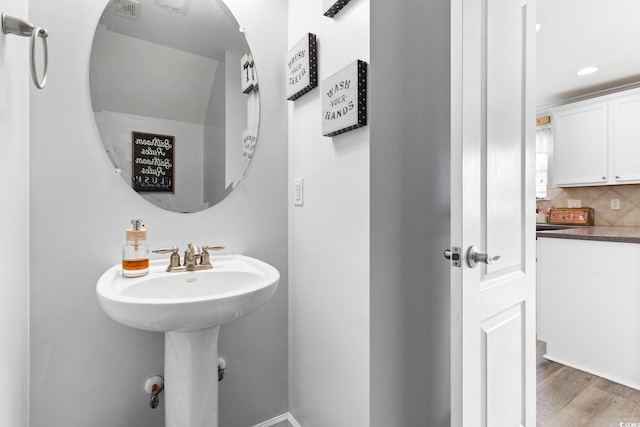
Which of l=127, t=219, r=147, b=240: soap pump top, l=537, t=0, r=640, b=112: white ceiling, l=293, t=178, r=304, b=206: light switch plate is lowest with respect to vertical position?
l=127, t=219, r=147, b=240: soap pump top

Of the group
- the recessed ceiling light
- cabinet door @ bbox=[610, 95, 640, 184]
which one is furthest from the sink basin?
cabinet door @ bbox=[610, 95, 640, 184]

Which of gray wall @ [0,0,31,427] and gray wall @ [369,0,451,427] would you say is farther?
gray wall @ [369,0,451,427]

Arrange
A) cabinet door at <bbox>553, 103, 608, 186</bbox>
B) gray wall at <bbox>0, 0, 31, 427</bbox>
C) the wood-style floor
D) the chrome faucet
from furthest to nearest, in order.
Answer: cabinet door at <bbox>553, 103, 608, 186</bbox> → the wood-style floor → the chrome faucet → gray wall at <bbox>0, 0, 31, 427</bbox>

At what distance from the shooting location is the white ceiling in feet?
6.45

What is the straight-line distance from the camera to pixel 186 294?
1130 mm

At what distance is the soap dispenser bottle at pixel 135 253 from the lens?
1053mm

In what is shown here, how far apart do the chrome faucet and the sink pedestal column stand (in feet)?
0.74

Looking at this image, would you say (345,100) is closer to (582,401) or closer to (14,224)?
(14,224)

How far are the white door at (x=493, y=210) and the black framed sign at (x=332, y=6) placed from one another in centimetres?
39

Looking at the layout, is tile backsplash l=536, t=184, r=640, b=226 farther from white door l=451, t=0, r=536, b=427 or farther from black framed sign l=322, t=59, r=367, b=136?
black framed sign l=322, t=59, r=367, b=136

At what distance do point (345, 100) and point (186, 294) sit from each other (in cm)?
87

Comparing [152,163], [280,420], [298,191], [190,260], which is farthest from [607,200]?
[152,163]

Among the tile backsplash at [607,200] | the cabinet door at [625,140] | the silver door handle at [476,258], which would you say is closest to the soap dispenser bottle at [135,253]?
the silver door handle at [476,258]

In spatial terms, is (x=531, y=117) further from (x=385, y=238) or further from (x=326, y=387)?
(x=326, y=387)
